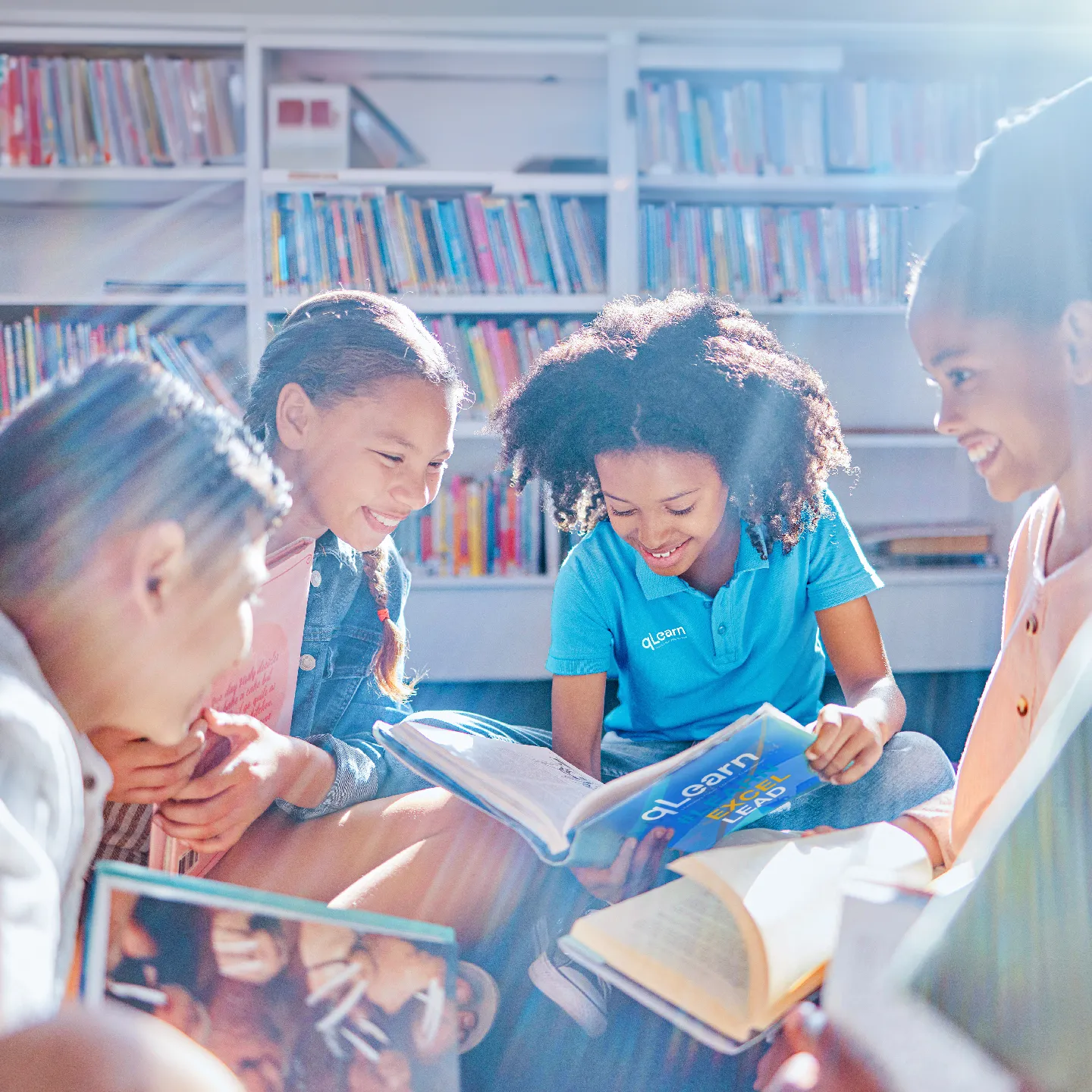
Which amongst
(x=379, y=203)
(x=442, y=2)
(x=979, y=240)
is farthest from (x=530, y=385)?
(x=442, y=2)

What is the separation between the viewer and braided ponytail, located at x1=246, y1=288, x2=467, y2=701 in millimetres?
1144

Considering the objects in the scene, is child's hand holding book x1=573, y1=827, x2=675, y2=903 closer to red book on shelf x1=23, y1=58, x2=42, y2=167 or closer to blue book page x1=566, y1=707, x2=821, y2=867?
blue book page x1=566, y1=707, x2=821, y2=867

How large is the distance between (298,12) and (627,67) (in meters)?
0.87

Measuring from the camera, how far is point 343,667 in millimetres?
1168

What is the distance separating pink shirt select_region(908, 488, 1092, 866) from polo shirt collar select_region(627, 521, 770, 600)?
0.35 meters

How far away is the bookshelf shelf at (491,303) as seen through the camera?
2.41m

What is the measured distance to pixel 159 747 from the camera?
0.73 m

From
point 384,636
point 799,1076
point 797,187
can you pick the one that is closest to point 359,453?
point 384,636

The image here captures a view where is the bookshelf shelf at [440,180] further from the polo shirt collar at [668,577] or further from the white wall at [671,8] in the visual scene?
the polo shirt collar at [668,577]

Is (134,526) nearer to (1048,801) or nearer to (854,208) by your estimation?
(1048,801)

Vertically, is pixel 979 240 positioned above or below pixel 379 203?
below

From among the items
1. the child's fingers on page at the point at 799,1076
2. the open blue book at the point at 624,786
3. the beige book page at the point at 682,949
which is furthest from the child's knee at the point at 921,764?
the child's fingers on page at the point at 799,1076

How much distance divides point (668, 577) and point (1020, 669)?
1.62ft

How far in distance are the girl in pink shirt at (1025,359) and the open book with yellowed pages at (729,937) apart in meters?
0.20
